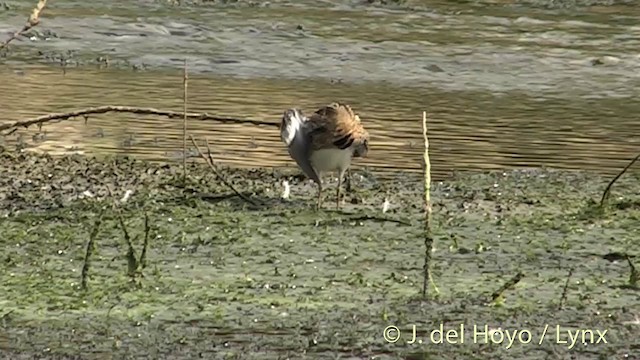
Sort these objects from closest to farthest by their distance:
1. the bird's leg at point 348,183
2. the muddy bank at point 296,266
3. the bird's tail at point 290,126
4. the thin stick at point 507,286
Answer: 1. the muddy bank at point 296,266
2. the thin stick at point 507,286
3. the bird's tail at point 290,126
4. the bird's leg at point 348,183

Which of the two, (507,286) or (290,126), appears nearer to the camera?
(507,286)

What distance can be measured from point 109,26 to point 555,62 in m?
3.84

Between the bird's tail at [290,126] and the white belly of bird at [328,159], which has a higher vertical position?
the bird's tail at [290,126]

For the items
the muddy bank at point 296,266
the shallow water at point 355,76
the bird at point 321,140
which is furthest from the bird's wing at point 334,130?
the shallow water at point 355,76

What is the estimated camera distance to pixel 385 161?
9930 mm

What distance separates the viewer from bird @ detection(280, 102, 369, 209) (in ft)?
26.9

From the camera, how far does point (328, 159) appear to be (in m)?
8.22

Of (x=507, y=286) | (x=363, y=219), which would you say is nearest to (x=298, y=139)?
(x=363, y=219)

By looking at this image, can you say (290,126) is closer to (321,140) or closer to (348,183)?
(321,140)

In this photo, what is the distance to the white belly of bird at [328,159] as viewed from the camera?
26.9 ft

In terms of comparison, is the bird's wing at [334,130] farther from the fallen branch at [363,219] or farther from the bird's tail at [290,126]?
the fallen branch at [363,219]

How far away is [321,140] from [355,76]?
18.9 ft

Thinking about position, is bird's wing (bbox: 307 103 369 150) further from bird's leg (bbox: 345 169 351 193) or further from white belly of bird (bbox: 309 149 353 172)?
bird's leg (bbox: 345 169 351 193)

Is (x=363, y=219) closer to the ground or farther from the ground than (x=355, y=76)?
farther from the ground
